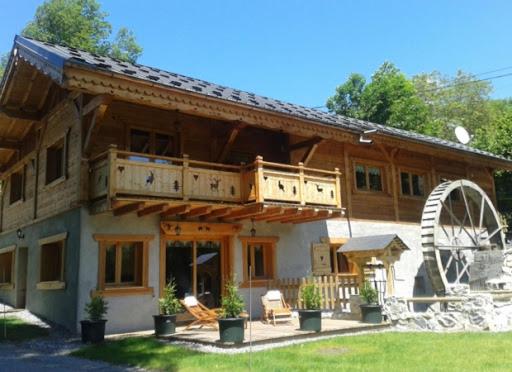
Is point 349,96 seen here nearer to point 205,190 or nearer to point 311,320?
point 205,190

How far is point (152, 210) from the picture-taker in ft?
38.1

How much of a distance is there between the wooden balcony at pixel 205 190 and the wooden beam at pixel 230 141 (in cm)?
42

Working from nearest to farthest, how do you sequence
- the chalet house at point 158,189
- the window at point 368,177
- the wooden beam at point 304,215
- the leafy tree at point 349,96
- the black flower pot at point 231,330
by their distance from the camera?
the black flower pot at point 231,330, the chalet house at point 158,189, the wooden beam at point 304,215, the window at point 368,177, the leafy tree at point 349,96

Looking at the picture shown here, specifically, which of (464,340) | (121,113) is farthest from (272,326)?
(121,113)

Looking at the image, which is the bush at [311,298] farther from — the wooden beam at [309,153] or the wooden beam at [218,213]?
the wooden beam at [309,153]

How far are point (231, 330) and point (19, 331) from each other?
581 cm

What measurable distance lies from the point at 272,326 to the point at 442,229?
1030 centimetres

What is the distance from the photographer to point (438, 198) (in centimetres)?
1709

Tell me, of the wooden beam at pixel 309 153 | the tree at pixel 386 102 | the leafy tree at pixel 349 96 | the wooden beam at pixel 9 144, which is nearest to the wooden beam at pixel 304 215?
the wooden beam at pixel 309 153

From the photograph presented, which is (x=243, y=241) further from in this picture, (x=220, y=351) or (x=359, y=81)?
(x=359, y=81)

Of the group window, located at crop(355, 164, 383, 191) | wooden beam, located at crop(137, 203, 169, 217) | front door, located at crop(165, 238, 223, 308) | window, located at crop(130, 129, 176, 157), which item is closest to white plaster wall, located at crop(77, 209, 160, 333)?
wooden beam, located at crop(137, 203, 169, 217)

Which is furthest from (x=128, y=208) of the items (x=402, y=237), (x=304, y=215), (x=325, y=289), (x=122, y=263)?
(x=402, y=237)

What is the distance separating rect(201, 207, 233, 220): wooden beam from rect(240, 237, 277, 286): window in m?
1.28

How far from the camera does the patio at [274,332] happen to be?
9.38 metres
